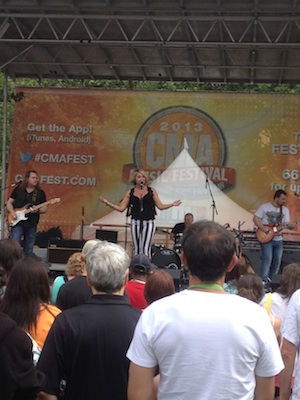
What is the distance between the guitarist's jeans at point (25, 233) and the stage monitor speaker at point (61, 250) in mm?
1141

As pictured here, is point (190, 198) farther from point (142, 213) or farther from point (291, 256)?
point (142, 213)

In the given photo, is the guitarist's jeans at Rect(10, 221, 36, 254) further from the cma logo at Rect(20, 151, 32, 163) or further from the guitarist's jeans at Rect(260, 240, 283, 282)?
the guitarist's jeans at Rect(260, 240, 283, 282)

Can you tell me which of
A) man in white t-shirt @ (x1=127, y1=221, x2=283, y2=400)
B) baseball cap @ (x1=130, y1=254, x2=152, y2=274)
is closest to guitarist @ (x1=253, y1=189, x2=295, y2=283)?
baseball cap @ (x1=130, y1=254, x2=152, y2=274)

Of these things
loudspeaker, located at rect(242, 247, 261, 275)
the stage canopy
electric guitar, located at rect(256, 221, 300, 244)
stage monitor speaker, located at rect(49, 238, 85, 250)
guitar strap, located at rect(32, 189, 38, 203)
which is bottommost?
loudspeaker, located at rect(242, 247, 261, 275)

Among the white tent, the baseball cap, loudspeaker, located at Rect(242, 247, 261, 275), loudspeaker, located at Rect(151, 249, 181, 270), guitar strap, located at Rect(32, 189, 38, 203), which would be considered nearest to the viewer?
the baseball cap

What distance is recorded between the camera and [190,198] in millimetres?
12430

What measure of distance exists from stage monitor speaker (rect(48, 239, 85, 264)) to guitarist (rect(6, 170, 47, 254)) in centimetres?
111

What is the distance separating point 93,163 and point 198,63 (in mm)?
2974

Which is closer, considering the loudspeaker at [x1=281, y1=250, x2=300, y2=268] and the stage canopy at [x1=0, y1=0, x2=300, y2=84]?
the stage canopy at [x1=0, y1=0, x2=300, y2=84]

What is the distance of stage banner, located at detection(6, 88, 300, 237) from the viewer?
485 inches

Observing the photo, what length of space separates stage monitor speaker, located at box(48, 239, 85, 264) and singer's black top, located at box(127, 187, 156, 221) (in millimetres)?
1755

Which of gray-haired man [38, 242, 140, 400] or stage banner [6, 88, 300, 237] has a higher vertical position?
stage banner [6, 88, 300, 237]

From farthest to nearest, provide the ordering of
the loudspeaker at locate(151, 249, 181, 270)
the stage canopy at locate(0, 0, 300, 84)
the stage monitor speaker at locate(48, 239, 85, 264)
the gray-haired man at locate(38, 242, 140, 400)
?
the stage monitor speaker at locate(48, 239, 85, 264)
the loudspeaker at locate(151, 249, 181, 270)
the stage canopy at locate(0, 0, 300, 84)
the gray-haired man at locate(38, 242, 140, 400)

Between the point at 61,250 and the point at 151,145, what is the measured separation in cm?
333
